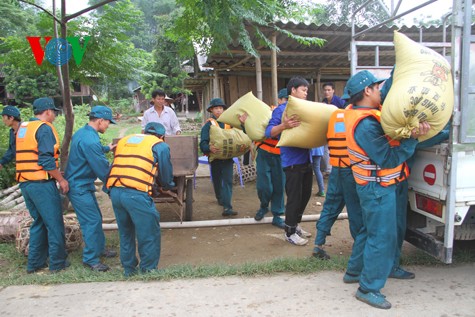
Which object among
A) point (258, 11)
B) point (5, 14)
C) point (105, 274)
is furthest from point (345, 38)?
point (5, 14)

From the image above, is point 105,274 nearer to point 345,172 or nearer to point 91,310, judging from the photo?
point 91,310

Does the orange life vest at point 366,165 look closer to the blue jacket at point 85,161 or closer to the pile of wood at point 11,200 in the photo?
the blue jacket at point 85,161

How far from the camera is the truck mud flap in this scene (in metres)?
2.64

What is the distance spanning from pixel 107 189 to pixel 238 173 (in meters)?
4.24

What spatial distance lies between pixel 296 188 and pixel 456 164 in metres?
1.64

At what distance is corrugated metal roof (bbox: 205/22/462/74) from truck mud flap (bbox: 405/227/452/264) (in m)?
2.68

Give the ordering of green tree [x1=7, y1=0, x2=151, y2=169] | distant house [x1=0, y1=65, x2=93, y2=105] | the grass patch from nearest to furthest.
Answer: the grass patch
green tree [x1=7, y1=0, x2=151, y2=169]
distant house [x1=0, y1=65, x2=93, y2=105]

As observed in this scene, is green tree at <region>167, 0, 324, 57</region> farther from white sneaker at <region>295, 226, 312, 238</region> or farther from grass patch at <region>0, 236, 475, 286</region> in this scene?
grass patch at <region>0, 236, 475, 286</region>

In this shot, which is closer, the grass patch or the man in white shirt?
the grass patch

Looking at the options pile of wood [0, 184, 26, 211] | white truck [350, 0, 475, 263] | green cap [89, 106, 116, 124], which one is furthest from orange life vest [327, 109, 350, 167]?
pile of wood [0, 184, 26, 211]

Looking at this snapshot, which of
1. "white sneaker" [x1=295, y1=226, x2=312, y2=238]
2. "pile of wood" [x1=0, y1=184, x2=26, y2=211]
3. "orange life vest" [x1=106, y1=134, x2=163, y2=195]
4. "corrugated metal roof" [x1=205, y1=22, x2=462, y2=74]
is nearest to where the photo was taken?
"orange life vest" [x1=106, y1=134, x2=163, y2=195]

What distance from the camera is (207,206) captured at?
597cm

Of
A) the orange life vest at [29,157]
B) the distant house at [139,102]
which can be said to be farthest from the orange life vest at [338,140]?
the distant house at [139,102]

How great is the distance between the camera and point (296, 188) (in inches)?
154
